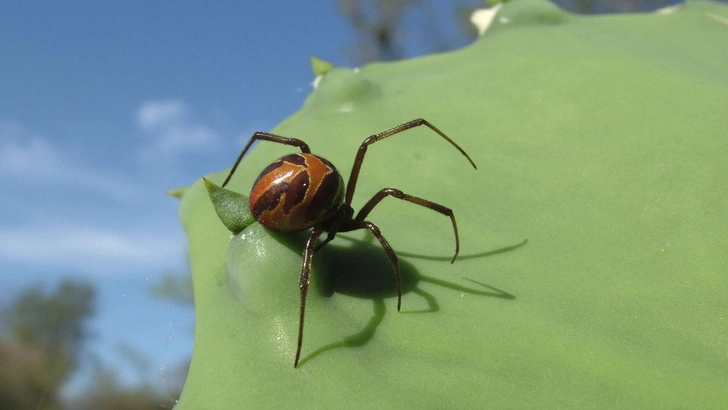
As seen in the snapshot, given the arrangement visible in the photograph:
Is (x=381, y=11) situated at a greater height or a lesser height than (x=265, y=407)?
lesser

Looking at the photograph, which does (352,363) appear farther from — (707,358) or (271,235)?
(707,358)

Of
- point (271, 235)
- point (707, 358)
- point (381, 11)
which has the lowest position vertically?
point (381, 11)

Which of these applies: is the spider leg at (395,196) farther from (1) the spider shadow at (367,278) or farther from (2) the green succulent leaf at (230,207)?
(2) the green succulent leaf at (230,207)

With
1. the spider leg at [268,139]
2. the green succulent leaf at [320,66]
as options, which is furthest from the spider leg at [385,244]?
the green succulent leaf at [320,66]

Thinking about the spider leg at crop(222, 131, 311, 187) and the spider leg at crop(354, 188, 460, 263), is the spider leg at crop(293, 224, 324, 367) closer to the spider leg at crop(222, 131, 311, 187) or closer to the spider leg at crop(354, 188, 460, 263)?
the spider leg at crop(354, 188, 460, 263)

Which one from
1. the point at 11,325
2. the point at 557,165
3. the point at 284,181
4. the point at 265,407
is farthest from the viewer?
the point at 11,325

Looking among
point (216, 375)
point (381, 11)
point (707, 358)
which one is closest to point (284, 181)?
point (216, 375)

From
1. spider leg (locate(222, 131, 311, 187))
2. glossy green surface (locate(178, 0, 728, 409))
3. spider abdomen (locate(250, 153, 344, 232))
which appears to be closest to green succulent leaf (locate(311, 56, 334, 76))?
glossy green surface (locate(178, 0, 728, 409))
